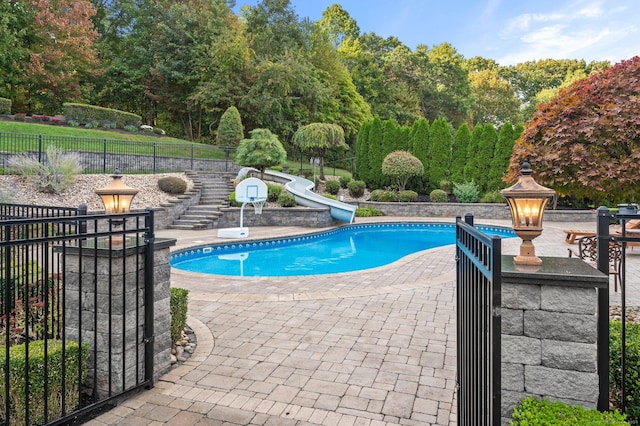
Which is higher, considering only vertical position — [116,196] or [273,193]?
[273,193]

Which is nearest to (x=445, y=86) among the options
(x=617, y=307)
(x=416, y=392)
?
(x=617, y=307)

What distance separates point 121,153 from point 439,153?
15.5 m

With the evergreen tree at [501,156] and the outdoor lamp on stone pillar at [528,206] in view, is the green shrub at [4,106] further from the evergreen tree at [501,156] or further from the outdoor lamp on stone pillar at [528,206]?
the evergreen tree at [501,156]

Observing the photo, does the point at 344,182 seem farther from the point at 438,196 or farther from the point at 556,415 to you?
the point at 556,415

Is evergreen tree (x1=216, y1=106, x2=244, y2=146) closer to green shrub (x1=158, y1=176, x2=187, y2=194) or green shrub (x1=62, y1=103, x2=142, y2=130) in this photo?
green shrub (x1=62, y1=103, x2=142, y2=130)

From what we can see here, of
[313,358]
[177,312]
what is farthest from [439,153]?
[177,312]

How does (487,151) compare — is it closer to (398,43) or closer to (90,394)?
(398,43)

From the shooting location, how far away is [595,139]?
205 inches

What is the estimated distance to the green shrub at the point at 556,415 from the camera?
159 centimetres

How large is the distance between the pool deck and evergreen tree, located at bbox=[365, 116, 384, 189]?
1592 centimetres

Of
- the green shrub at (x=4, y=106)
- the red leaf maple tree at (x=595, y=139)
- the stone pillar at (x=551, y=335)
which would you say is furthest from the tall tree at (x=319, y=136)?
the stone pillar at (x=551, y=335)

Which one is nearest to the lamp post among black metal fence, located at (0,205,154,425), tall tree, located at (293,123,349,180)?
black metal fence, located at (0,205,154,425)

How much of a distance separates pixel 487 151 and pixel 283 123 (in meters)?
12.4

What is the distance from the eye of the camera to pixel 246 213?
15188mm
